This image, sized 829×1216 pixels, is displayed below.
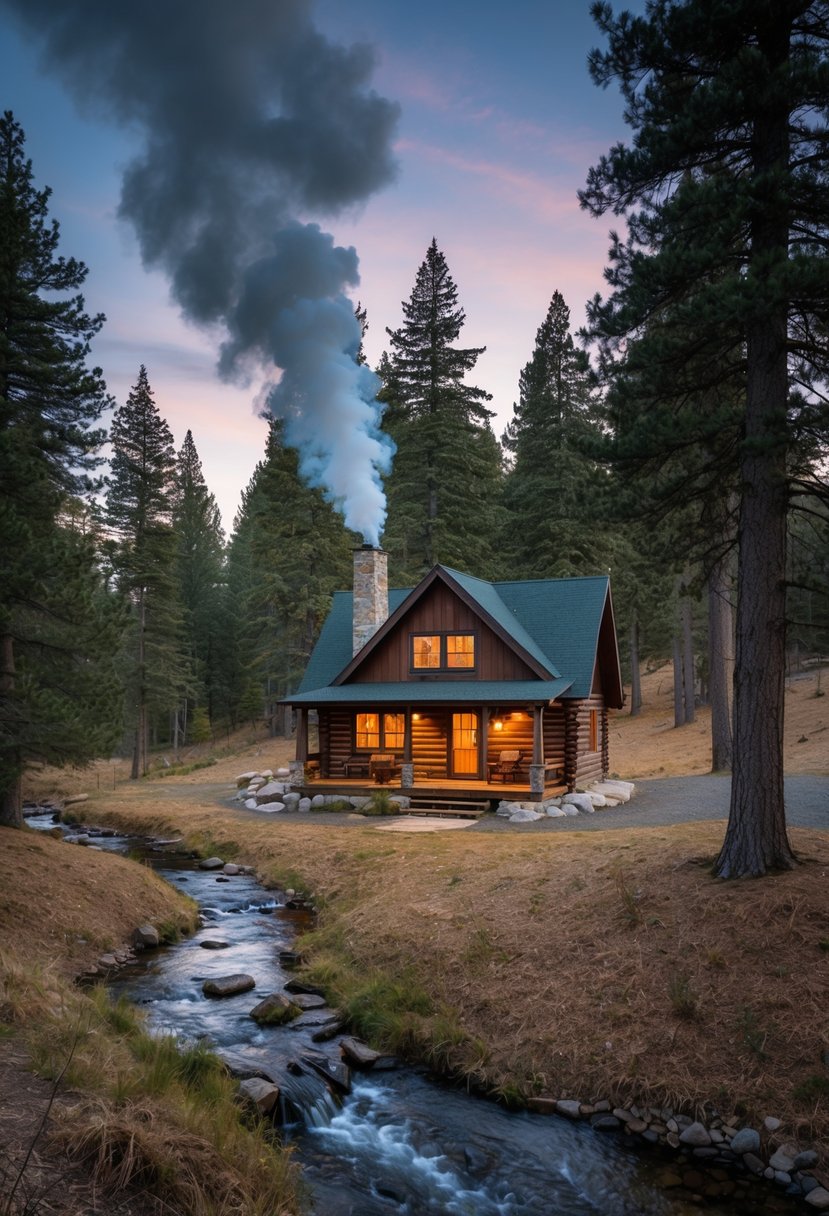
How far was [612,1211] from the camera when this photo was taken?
589 centimetres

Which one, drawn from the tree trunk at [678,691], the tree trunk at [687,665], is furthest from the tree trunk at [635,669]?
the tree trunk at [687,665]

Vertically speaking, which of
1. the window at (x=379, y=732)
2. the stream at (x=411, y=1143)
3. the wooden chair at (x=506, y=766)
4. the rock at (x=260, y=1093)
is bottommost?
the stream at (x=411, y=1143)

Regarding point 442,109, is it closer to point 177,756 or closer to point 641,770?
point 641,770

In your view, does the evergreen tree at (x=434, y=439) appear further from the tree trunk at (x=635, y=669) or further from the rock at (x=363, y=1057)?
the rock at (x=363, y=1057)

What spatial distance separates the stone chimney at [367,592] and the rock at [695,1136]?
19.8m

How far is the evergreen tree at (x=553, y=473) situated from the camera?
37312 mm

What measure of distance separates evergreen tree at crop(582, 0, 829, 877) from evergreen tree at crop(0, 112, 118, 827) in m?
9.81

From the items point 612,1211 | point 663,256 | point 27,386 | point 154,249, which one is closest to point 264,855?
point 27,386


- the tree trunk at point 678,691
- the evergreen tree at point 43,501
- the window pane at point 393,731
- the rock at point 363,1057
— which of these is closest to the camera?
the rock at point 363,1057

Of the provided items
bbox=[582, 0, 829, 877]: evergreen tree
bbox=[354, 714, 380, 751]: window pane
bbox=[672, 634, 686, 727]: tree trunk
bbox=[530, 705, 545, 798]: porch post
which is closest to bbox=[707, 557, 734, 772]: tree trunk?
bbox=[530, 705, 545, 798]: porch post

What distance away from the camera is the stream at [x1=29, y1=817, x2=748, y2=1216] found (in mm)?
6027

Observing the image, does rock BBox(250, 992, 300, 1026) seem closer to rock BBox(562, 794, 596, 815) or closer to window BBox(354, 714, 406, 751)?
rock BBox(562, 794, 596, 815)

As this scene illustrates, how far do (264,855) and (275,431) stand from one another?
27878mm

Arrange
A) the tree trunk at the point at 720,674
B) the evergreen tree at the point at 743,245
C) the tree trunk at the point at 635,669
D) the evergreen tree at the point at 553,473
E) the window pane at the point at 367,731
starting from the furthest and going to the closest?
the tree trunk at the point at 635,669 → the evergreen tree at the point at 553,473 → the window pane at the point at 367,731 → the tree trunk at the point at 720,674 → the evergreen tree at the point at 743,245
